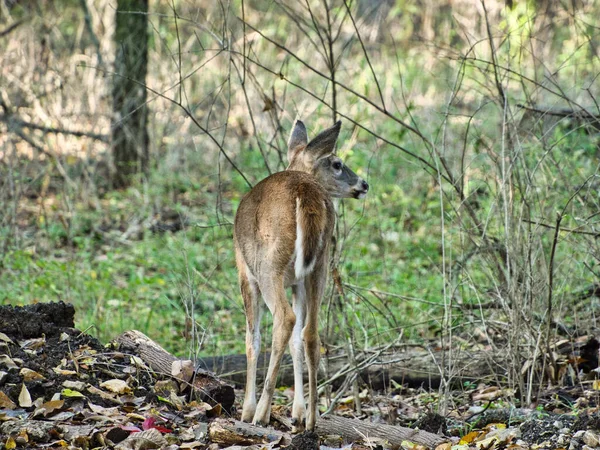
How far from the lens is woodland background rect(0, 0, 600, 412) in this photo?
666 cm

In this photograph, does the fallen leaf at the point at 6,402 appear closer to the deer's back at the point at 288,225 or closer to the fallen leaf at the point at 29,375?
the fallen leaf at the point at 29,375

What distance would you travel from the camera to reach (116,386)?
5.00m

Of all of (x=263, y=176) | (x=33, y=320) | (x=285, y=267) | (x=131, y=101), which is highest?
(x=131, y=101)

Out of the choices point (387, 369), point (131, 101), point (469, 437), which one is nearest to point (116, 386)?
point (469, 437)

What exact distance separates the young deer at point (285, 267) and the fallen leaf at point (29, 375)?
1.25 meters

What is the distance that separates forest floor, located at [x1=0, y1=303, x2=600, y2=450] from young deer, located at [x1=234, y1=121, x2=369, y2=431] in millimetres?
295

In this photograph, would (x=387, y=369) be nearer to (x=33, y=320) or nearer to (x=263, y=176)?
(x=33, y=320)

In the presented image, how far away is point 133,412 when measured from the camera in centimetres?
477

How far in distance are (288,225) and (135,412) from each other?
134 centimetres

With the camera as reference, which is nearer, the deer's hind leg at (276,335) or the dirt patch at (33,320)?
the deer's hind leg at (276,335)

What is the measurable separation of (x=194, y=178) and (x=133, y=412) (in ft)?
25.9

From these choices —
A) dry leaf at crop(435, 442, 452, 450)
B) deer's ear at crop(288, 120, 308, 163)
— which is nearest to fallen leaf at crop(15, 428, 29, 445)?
dry leaf at crop(435, 442, 452, 450)

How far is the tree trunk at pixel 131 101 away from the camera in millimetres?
12523

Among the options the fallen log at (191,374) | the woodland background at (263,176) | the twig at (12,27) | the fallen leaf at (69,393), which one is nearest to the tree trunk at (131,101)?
the woodland background at (263,176)
